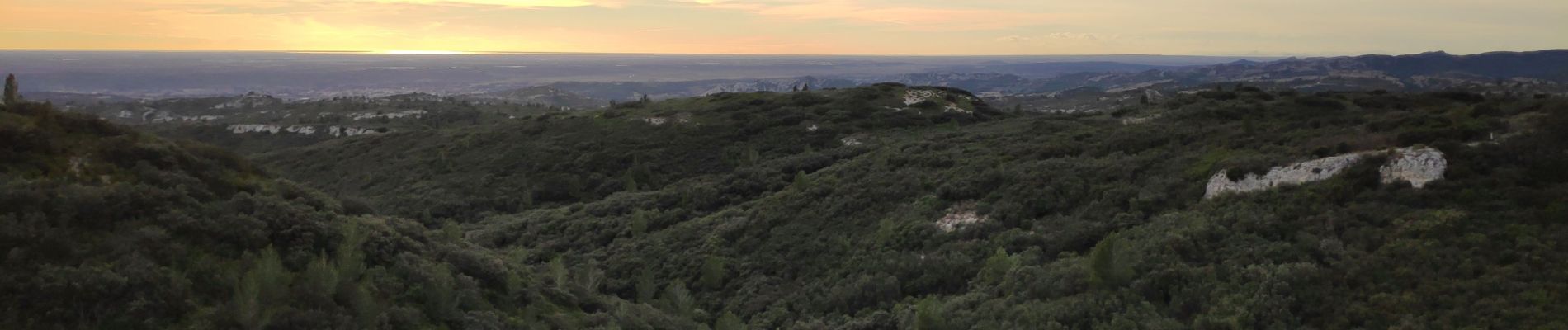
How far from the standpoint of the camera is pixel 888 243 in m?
28.6

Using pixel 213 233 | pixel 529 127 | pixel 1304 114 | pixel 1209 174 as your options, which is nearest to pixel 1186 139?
pixel 1209 174

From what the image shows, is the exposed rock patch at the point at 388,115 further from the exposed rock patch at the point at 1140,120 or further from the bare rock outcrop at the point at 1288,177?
the bare rock outcrop at the point at 1288,177

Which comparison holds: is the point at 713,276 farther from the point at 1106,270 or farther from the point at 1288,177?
the point at 1288,177

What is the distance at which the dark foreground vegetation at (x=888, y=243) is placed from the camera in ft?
45.8

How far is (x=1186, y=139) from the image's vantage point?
34844 mm

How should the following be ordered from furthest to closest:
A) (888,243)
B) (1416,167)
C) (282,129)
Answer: (282,129), (888,243), (1416,167)

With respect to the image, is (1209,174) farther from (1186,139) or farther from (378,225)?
(378,225)

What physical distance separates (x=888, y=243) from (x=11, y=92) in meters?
26.7

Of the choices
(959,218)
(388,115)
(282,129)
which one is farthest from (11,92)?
(388,115)

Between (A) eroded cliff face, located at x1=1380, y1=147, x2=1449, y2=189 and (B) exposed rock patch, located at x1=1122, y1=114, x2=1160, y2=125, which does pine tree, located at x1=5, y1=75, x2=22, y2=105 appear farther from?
(B) exposed rock patch, located at x1=1122, y1=114, x2=1160, y2=125

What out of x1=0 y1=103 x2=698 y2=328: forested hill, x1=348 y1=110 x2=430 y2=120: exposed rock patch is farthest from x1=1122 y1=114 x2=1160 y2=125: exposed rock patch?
x1=348 y1=110 x2=430 y2=120: exposed rock patch

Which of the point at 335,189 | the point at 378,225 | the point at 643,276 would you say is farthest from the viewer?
the point at 335,189

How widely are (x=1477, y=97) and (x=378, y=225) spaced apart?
54.6 metres

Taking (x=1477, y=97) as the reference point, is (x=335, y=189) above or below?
below
